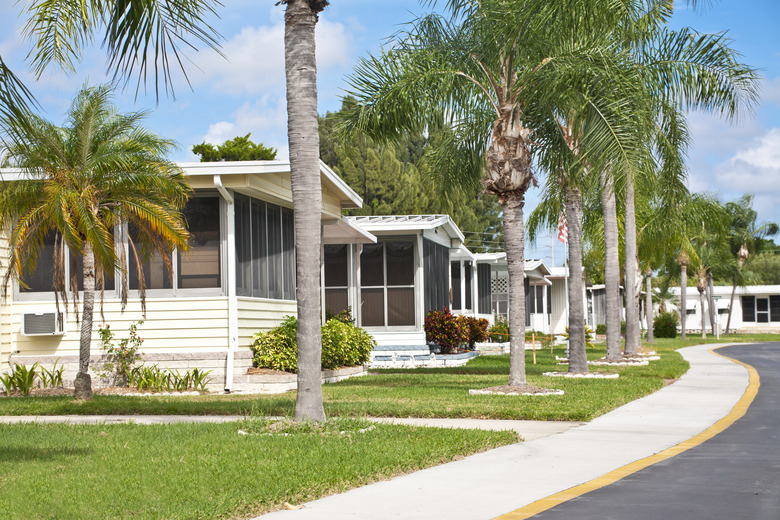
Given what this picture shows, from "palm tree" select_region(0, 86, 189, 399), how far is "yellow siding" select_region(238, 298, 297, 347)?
237 cm

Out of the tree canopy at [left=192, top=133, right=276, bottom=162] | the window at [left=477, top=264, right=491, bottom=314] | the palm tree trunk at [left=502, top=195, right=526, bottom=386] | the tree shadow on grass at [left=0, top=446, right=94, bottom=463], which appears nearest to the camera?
the tree shadow on grass at [left=0, top=446, right=94, bottom=463]

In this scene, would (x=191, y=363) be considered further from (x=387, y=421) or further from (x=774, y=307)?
(x=774, y=307)

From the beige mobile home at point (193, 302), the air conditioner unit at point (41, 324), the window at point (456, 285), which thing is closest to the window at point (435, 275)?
the window at point (456, 285)

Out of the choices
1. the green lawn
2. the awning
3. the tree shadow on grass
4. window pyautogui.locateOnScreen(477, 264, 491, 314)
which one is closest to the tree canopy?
window pyautogui.locateOnScreen(477, 264, 491, 314)

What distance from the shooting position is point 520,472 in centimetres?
749

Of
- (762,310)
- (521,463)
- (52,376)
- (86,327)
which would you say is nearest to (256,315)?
(86,327)

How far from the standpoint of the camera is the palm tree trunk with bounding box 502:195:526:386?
14.5 m

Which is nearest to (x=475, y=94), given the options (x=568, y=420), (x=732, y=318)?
(x=568, y=420)

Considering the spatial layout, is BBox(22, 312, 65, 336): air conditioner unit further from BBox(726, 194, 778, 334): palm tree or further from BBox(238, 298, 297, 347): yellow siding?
BBox(726, 194, 778, 334): palm tree

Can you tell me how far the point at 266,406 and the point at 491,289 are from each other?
26.7 meters

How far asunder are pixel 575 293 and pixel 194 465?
12.8m

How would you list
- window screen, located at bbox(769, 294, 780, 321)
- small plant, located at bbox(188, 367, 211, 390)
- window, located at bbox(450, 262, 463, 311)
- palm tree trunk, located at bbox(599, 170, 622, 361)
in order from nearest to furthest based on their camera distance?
small plant, located at bbox(188, 367, 211, 390) → palm tree trunk, located at bbox(599, 170, 622, 361) → window, located at bbox(450, 262, 463, 311) → window screen, located at bbox(769, 294, 780, 321)

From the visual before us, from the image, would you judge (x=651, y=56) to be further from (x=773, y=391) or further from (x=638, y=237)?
(x=638, y=237)

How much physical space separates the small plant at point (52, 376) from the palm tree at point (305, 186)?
756cm
